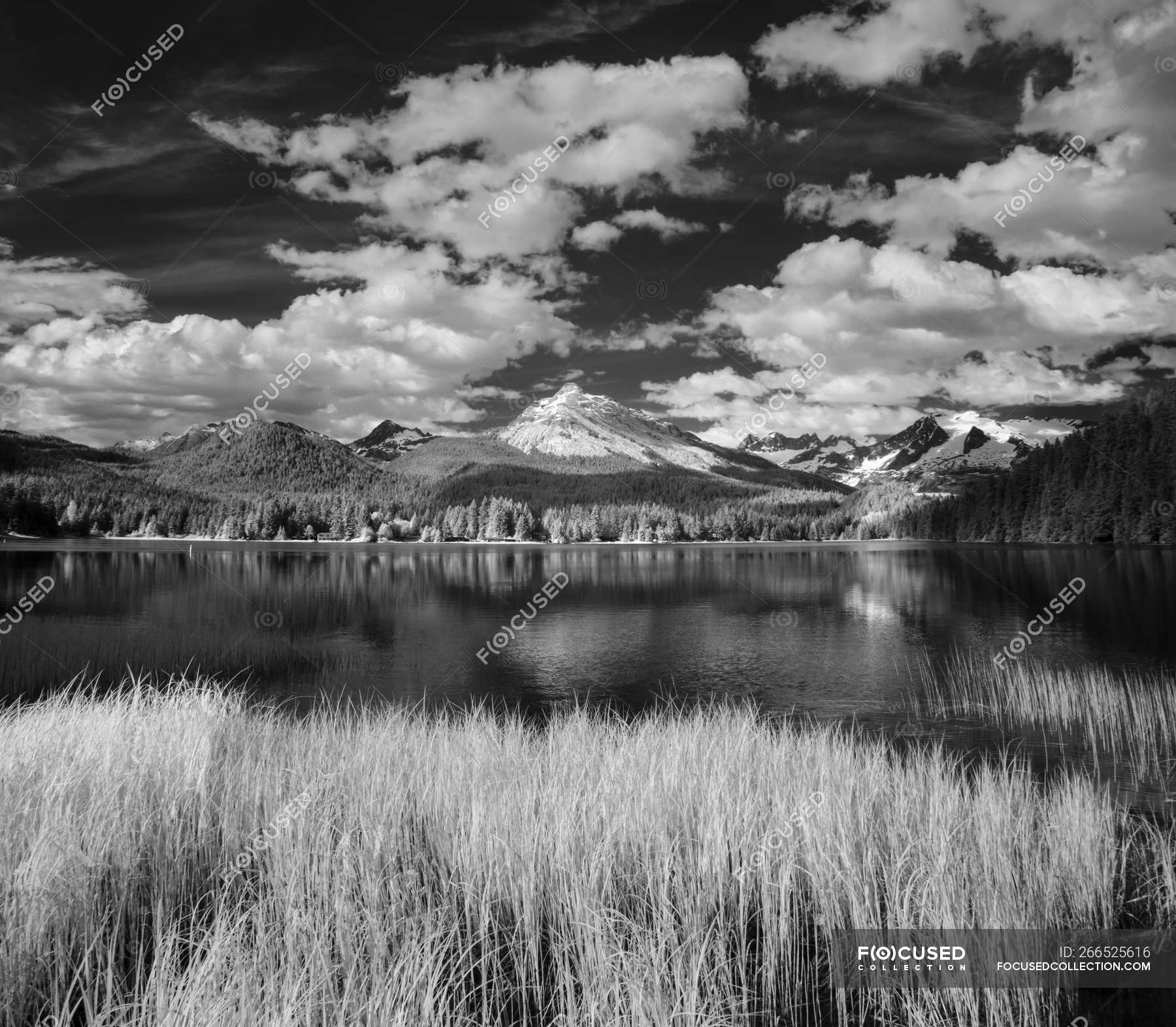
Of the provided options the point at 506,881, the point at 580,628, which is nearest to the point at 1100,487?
the point at 580,628

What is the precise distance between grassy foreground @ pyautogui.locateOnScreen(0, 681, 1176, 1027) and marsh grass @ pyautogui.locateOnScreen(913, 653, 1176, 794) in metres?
6.82

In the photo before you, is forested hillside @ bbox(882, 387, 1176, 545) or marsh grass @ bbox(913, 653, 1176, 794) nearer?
marsh grass @ bbox(913, 653, 1176, 794)

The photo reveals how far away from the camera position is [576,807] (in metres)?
9.43

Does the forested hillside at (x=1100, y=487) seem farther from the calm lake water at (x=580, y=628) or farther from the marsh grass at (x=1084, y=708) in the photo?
the marsh grass at (x=1084, y=708)

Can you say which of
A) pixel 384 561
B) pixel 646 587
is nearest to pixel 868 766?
pixel 646 587

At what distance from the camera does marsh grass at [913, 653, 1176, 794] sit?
55.5ft

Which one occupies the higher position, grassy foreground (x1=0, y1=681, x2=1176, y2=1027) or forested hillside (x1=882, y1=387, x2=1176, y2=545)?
forested hillside (x1=882, y1=387, x2=1176, y2=545)

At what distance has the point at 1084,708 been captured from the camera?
2072 cm

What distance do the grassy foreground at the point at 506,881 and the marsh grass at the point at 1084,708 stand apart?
6820 mm

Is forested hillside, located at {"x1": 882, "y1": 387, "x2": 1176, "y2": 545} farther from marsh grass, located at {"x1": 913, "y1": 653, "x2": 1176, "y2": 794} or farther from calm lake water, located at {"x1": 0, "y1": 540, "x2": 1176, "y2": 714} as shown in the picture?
marsh grass, located at {"x1": 913, "y1": 653, "x2": 1176, "y2": 794}

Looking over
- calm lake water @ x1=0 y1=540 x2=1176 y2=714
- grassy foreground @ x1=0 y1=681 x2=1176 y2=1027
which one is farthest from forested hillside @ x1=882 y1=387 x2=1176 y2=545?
grassy foreground @ x1=0 y1=681 x2=1176 y2=1027

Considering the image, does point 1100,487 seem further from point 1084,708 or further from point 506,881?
point 506,881

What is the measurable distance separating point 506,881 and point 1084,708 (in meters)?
20.1

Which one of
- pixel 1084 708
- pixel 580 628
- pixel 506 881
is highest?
pixel 506 881
